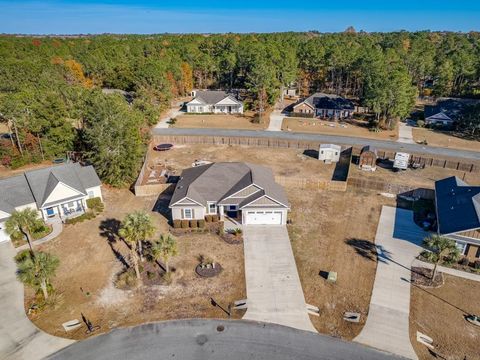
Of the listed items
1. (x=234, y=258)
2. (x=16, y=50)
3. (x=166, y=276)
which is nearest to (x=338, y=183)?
(x=234, y=258)

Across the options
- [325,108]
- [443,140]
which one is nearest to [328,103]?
[325,108]

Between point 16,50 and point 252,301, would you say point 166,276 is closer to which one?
point 252,301

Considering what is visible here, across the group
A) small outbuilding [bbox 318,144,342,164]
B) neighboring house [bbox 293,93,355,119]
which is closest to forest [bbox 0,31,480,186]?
neighboring house [bbox 293,93,355,119]

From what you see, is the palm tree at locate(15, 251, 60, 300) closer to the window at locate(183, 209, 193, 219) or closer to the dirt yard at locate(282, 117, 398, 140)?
the window at locate(183, 209, 193, 219)

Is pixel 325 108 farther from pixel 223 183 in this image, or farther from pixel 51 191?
pixel 51 191

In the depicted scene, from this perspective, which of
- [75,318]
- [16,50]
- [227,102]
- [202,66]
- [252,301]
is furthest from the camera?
[16,50]

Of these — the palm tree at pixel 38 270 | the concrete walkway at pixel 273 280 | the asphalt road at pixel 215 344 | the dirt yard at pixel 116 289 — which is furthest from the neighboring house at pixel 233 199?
the asphalt road at pixel 215 344

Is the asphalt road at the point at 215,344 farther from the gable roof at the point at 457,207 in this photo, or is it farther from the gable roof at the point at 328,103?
the gable roof at the point at 328,103
